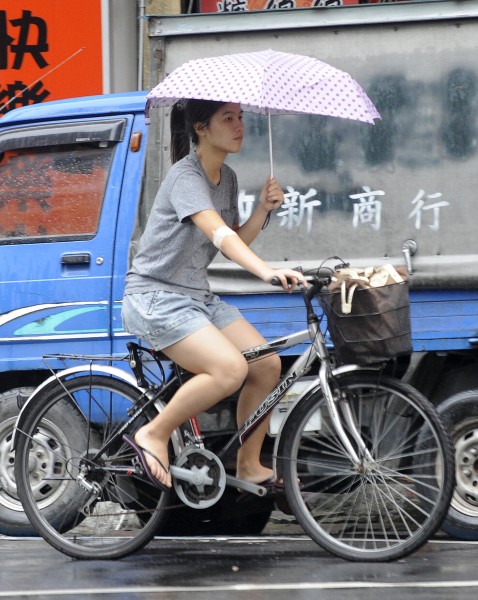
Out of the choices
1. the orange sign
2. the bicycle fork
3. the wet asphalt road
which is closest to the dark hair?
the bicycle fork

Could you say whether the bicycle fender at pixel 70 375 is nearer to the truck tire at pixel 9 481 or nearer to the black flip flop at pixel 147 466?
the black flip flop at pixel 147 466

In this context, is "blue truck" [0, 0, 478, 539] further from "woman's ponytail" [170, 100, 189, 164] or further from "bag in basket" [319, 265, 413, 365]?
"bag in basket" [319, 265, 413, 365]

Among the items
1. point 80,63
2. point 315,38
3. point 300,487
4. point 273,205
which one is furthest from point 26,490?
point 80,63

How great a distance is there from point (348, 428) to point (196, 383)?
0.62 meters

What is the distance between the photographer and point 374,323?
4461 millimetres

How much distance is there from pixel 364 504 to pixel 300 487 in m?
0.26

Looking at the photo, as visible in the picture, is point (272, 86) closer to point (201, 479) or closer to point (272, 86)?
point (272, 86)

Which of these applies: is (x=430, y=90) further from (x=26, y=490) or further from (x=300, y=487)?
(x=26, y=490)

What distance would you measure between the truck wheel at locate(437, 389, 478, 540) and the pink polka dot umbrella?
1.40m

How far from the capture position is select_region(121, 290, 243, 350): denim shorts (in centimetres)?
469

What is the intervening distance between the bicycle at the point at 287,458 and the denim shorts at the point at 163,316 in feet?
0.54

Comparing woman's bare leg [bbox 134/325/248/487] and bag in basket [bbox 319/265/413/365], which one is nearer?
bag in basket [bbox 319/265/413/365]

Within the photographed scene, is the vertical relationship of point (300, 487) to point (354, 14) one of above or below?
below

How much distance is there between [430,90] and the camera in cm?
538
